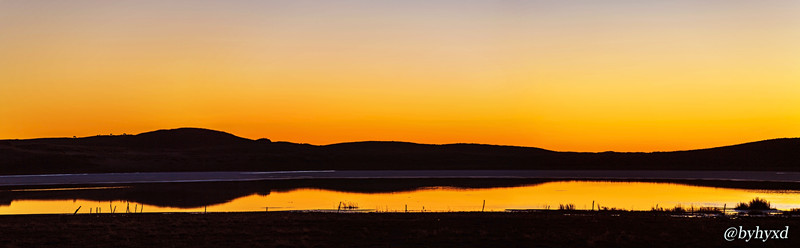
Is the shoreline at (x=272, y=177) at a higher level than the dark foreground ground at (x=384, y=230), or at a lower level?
higher

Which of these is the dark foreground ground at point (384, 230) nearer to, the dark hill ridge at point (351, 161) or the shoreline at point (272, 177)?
the shoreline at point (272, 177)

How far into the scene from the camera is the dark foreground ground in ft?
90.9

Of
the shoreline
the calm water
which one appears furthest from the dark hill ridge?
the calm water

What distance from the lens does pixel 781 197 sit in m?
61.5

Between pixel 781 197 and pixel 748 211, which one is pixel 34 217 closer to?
pixel 748 211

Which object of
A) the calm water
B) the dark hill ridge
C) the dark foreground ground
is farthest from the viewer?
the dark hill ridge

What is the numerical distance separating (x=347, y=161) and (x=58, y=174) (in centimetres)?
7032

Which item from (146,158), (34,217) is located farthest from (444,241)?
(146,158)

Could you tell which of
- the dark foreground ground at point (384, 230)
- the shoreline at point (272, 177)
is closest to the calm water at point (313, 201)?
the dark foreground ground at point (384, 230)

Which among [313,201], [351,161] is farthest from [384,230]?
[351,161]

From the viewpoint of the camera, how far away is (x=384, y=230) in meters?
31.8

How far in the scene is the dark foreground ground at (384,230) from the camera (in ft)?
90.9

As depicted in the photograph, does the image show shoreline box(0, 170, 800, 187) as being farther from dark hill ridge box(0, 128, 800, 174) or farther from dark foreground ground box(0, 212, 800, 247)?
dark foreground ground box(0, 212, 800, 247)

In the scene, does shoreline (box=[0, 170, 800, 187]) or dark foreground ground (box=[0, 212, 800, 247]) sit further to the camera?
shoreline (box=[0, 170, 800, 187])
